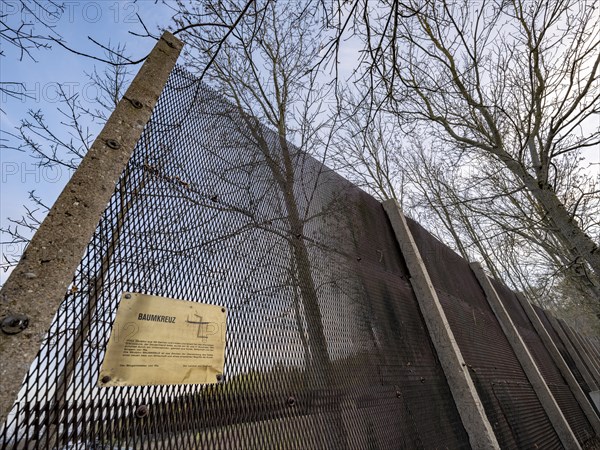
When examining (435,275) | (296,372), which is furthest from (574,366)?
(296,372)

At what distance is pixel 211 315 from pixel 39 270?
2.77 ft

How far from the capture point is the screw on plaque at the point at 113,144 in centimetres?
151

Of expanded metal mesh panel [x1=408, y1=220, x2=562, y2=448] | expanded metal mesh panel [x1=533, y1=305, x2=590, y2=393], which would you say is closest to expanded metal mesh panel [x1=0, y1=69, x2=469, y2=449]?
expanded metal mesh panel [x1=408, y1=220, x2=562, y2=448]

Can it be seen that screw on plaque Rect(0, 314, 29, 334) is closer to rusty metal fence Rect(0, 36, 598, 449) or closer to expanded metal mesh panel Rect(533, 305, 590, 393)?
rusty metal fence Rect(0, 36, 598, 449)

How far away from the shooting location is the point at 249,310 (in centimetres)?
202

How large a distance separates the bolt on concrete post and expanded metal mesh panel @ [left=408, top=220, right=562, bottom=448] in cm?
446

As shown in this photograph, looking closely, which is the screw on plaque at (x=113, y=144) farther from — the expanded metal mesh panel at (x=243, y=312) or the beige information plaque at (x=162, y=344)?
the beige information plaque at (x=162, y=344)

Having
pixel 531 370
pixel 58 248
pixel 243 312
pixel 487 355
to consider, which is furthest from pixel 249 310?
pixel 531 370

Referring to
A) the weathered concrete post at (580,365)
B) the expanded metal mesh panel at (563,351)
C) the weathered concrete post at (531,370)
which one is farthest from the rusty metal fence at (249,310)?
the weathered concrete post at (580,365)

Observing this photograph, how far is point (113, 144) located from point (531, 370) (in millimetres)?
8451

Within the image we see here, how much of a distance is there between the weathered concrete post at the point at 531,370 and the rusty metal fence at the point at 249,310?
119 inches

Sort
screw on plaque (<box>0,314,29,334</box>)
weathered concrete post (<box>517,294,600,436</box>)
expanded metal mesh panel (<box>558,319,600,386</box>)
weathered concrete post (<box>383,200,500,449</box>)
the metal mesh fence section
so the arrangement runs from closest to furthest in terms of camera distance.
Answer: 1. screw on plaque (<box>0,314,29,334</box>)
2. weathered concrete post (<box>383,200,500,449</box>)
3. the metal mesh fence section
4. weathered concrete post (<box>517,294,600,436</box>)
5. expanded metal mesh panel (<box>558,319,600,386</box>)

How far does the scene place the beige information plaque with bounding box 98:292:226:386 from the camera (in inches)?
52.9

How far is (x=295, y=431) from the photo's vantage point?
73.4 inches
